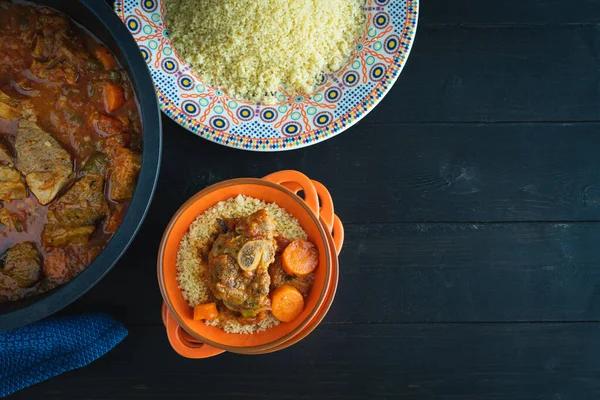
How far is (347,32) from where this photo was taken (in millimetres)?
2012

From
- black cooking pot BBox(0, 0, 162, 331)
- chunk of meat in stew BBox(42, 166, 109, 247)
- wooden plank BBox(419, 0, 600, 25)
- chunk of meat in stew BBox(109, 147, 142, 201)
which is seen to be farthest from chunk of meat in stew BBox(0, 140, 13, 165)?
wooden plank BBox(419, 0, 600, 25)

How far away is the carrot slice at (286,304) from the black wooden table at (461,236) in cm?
35

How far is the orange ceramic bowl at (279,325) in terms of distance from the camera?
70.7 inches

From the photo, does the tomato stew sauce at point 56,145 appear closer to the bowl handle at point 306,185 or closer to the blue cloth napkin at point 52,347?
the blue cloth napkin at point 52,347

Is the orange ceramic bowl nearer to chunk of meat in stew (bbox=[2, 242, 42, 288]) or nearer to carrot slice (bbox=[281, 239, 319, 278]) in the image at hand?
carrot slice (bbox=[281, 239, 319, 278])

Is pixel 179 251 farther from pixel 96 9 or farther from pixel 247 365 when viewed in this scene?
pixel 96 9

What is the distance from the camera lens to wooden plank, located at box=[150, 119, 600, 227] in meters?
2.14

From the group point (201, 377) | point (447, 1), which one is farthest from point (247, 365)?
point (447, 1)

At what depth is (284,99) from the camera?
1998mm

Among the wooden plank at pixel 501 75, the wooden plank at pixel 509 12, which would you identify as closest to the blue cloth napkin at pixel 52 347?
the wooden plank at pixel 501 75

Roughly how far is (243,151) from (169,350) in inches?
32.1

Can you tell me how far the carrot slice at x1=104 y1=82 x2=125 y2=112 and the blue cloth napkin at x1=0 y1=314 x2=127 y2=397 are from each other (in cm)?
80

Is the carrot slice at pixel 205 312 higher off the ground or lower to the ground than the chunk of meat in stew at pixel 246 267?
lower

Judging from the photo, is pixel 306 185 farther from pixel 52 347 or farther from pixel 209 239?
pixel 52 347
